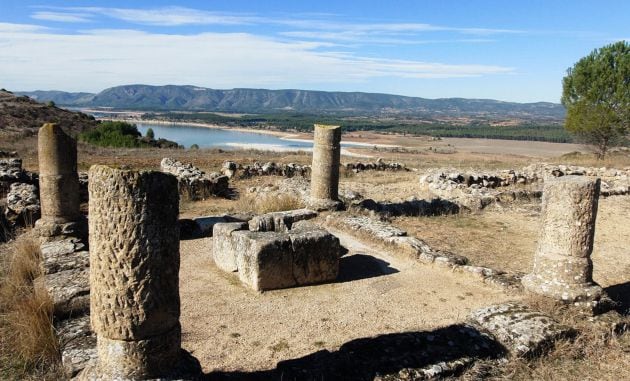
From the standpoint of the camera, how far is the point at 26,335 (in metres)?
5.02

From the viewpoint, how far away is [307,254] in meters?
7.70

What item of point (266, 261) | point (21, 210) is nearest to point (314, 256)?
point (266, 261)

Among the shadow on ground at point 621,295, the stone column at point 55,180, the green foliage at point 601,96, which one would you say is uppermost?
the green foliage at point 601,96

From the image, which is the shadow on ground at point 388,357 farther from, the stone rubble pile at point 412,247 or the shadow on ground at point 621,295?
the shadow on ground at point 621,295

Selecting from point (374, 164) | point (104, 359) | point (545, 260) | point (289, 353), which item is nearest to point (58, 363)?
point (104, 359)

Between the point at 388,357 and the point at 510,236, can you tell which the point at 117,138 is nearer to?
the point at 510,236

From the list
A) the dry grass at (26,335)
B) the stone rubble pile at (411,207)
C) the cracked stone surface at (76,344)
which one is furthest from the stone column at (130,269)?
the stone rubble pile at (411,207)

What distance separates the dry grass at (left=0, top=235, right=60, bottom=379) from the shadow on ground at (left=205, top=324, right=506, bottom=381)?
1676 mm

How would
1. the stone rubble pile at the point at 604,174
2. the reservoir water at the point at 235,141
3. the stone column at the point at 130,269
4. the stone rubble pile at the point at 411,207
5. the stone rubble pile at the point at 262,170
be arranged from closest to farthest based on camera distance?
the stone column at the point at 130,269 → the stone rubble pile at the point at 411,207 → the stone rubble pile at the point at 604,174 → the stone rubble pile at the point at 262,170 → the reservoir water at the point at 235,141

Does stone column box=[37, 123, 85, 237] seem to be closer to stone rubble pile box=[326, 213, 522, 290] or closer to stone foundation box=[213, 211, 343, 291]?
stone foundation box=[213, 211, 343, 291]

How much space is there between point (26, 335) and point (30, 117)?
52.4 meters

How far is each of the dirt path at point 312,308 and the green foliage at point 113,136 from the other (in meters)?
31.3

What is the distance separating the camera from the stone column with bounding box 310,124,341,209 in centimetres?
1234

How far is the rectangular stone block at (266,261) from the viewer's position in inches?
289
